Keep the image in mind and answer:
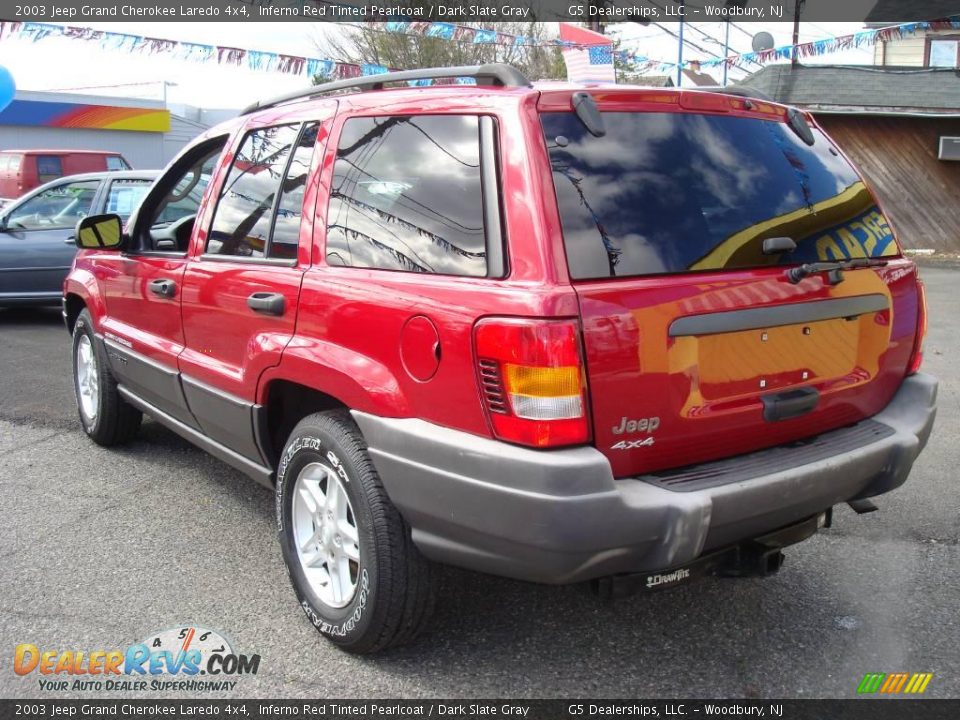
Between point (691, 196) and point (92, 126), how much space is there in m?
33.7

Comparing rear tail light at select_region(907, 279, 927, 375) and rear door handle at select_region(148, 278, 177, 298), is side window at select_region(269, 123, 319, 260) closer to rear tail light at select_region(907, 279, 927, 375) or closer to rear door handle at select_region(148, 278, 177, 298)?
rear door handle at select_region(148, 278, 177, 298)

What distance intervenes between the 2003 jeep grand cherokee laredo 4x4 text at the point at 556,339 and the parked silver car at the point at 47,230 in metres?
6.49

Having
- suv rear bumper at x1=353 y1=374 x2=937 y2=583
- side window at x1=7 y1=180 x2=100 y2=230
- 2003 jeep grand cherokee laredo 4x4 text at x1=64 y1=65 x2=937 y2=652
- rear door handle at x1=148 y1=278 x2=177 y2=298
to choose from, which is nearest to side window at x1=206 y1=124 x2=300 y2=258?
2003 jeep grand cherokee laredo 4x4 text at x1=64 y1=65 x2=937 y2=652

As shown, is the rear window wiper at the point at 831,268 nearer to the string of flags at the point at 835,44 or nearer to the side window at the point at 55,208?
the side window at the point at 55,208

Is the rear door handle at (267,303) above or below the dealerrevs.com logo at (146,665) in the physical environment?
above

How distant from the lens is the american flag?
4.14 metres

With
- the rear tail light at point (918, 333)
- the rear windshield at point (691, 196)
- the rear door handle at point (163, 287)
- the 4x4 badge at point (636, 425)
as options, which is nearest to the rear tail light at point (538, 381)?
the 4x4 badge at point (636, 425)

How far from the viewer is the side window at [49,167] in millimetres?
17250

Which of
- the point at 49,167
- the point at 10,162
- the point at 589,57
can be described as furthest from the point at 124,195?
the point at 10,162

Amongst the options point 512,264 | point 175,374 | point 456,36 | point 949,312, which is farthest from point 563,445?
point 456,36

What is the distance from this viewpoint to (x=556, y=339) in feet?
7.77

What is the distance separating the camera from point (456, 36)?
12148 millimetres

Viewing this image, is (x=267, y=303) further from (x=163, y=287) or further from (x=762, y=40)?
(x=762, y=40)

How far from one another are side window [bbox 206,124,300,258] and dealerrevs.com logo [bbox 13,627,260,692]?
1471 mm
